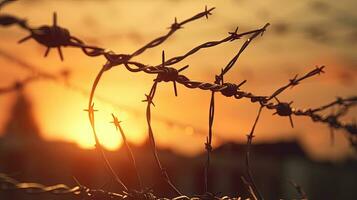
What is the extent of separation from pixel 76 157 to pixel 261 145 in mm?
21059

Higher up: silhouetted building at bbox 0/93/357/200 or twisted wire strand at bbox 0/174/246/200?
twisted wire strand at bbox 0/174/246/200

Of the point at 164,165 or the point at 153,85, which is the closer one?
the point at 153,85

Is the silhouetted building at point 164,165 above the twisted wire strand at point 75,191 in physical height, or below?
below

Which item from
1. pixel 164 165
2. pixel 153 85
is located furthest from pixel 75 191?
pixel 164 165

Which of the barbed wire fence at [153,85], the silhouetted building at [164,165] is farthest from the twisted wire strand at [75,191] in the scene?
the silhouetted building at [164,165]

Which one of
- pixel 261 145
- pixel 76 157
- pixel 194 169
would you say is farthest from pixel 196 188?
pixel 261 145

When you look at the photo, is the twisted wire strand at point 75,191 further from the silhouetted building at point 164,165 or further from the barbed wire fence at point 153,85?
the silhouetted building at point 164,165

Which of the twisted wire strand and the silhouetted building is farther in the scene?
the silhouetted building

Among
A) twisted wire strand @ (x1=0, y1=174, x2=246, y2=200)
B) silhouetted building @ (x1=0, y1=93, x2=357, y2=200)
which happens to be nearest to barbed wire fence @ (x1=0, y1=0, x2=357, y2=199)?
twisted wire strand @ (x1=0, y1=174, x2=246, y2=200)

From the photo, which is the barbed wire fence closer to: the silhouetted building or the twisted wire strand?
the twisted wire strand

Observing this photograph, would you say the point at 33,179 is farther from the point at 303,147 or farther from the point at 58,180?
the point at 303,147

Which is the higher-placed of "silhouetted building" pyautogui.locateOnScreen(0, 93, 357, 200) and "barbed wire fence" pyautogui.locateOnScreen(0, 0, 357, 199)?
"barbed wire fence" pyautogui.locateOnScreen(0, 0, 357, 199)

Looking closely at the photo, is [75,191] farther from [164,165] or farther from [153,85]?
[164,165]

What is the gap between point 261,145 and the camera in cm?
3862
